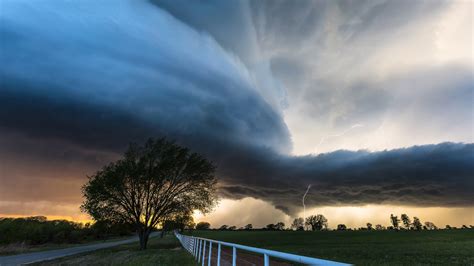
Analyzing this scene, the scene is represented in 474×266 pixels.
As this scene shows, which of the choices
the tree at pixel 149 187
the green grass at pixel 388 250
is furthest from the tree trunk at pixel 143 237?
the green grass at pixel 388 250

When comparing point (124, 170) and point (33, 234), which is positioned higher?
point (124, 170)

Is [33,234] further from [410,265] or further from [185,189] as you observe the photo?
[410,265]

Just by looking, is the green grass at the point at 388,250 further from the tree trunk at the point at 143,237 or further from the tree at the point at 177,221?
the tree trunk at the point at 143,237

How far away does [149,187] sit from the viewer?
44.4 metres

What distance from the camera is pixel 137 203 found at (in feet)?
147

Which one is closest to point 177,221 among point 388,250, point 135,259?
point 135,259

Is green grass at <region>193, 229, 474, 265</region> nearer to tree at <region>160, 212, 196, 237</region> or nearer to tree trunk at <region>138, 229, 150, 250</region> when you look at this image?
tree at <region>160, 212, 196, 237</region>

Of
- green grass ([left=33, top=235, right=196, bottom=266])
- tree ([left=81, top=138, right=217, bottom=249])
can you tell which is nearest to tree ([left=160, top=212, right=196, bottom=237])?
tree ([left=81, top=138, right=217, bottom=249])

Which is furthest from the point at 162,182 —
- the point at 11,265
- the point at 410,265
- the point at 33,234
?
the point at 33,234

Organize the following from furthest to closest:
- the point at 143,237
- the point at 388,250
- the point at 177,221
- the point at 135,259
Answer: the point at 177,221, the point at 143,237, the point at 388,250, the point at 135,259

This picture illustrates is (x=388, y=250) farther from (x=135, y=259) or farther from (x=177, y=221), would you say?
(x=177, y=221)

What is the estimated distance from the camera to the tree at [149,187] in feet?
142

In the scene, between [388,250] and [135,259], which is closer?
[135,259]

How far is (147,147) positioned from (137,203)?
881 centimetres
